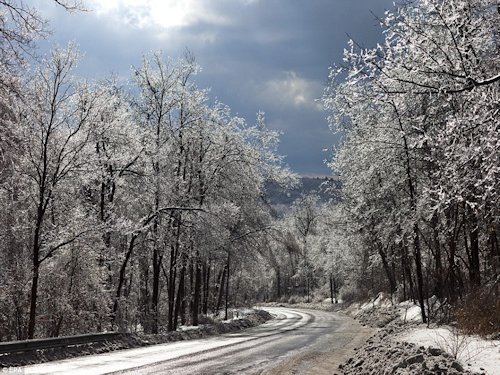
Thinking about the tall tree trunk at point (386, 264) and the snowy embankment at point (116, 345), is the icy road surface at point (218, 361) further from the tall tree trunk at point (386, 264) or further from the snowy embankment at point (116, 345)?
the tall tree trunk at point (386, 264)

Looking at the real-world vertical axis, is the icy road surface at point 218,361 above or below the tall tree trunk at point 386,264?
below

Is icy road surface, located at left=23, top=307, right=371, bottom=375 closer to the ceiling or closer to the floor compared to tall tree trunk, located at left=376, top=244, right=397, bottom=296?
closer to the floor

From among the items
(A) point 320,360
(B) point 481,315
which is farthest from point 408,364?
(A) point 320,360

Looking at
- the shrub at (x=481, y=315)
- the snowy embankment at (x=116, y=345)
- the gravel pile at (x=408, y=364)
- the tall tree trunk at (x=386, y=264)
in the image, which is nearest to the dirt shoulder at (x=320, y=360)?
the gravel pile at (x=408, y=364)

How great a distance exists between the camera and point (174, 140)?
25.6 metres

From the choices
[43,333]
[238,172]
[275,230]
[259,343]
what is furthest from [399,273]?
[43,333]

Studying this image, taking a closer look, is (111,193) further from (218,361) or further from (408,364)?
(408,364)

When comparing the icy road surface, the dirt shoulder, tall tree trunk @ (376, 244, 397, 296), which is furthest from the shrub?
Answer: tall tree trunk @ (376, 244, 397, 296)

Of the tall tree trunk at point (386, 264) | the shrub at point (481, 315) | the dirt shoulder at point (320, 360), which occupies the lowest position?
the dirt shoulder at point (320, 360)

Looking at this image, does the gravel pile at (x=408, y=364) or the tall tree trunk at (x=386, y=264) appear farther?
the tall tree trunk at (x=386, y=264)

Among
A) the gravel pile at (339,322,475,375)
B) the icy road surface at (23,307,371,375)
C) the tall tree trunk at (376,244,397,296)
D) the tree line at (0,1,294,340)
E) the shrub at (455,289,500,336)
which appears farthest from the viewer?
the tall tree trunk at (376,244,397,296)

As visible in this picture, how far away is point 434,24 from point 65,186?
51.6 feet

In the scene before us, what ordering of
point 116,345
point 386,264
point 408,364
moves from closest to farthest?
1. point 408,364
2. point 116,345
3. point 386,264

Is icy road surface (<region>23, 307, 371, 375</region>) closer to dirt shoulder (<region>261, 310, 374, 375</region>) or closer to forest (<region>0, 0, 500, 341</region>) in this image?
dirt shoulder (<region>261, 310, 374, 375</region>)
